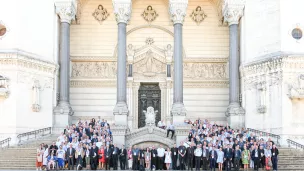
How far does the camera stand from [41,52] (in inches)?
1308

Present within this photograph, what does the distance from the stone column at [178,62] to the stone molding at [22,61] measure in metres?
8.82

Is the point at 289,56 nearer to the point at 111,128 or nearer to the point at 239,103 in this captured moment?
the point at 239,103

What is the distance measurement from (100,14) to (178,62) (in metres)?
8.84

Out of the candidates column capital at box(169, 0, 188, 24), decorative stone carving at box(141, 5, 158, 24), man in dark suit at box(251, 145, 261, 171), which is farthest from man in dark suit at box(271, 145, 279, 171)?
decorative stone carving at box(141, 5, 158, 24)

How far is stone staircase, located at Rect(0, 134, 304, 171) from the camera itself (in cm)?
2628

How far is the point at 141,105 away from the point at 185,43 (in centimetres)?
610

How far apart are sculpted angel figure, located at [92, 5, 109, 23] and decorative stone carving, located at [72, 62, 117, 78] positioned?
3637 millimetres

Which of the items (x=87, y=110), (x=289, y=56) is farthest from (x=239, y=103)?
(x=87, y=110)

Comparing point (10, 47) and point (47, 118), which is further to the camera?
point (47, 118)

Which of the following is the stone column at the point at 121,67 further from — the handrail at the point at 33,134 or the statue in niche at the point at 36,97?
the statue in niche at the point at 36,97

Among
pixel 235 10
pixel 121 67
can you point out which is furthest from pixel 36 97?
pixel 235 10

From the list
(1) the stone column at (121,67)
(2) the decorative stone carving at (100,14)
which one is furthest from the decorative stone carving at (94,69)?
(1) the stone column at (121,67)

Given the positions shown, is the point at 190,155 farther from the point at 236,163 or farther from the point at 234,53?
the point at 234,53

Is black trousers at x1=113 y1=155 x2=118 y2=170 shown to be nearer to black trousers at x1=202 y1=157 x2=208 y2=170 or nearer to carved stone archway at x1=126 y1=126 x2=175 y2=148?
carved stone archway at x1=126 y1=126 x2=175 y2=148
